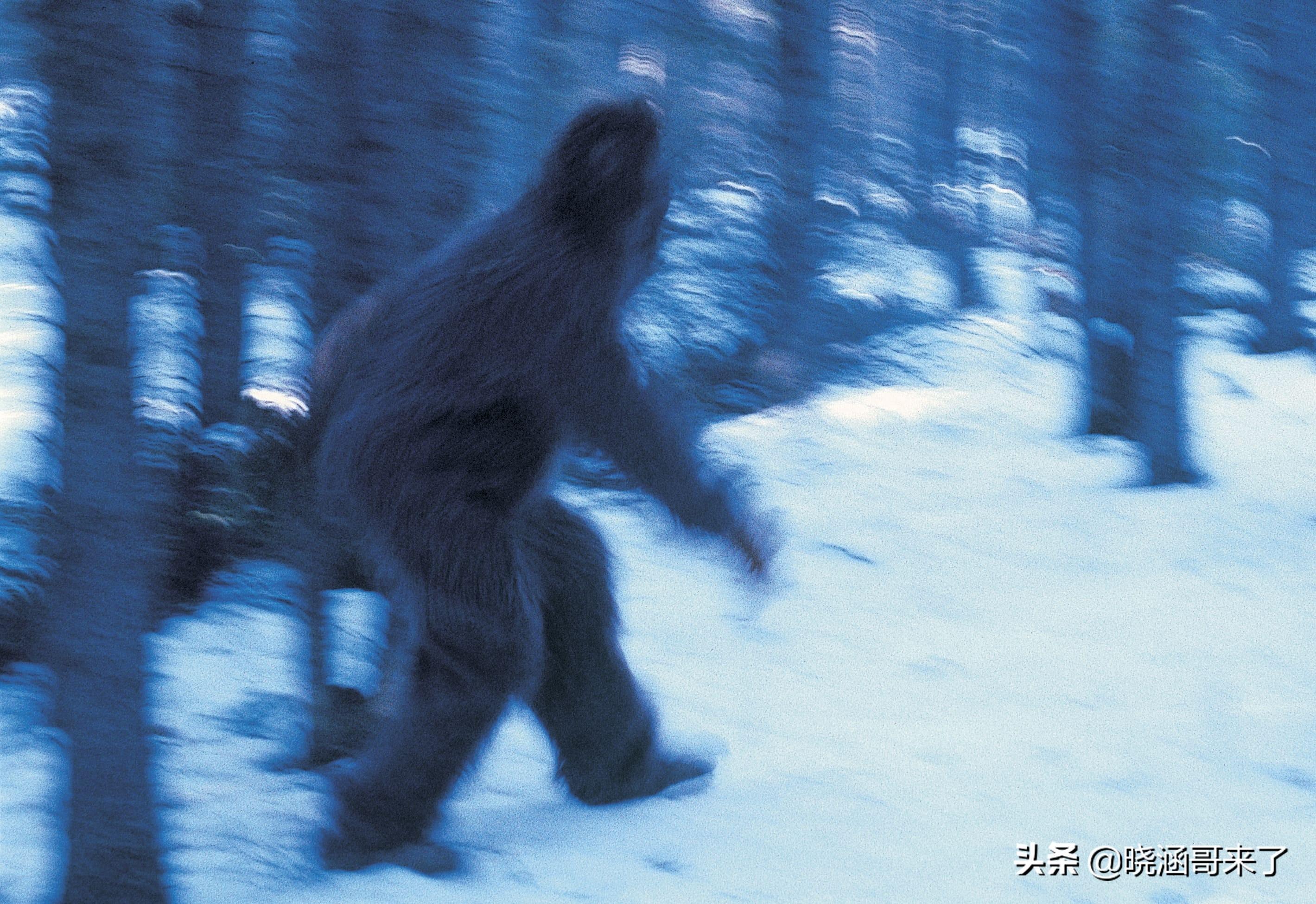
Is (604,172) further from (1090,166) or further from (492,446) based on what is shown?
(1090,166)

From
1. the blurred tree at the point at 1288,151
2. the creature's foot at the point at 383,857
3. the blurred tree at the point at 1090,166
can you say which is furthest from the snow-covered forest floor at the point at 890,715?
the blurred tree at the point at 1288,151

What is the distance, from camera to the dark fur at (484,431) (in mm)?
2725

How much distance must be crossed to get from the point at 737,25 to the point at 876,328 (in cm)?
305

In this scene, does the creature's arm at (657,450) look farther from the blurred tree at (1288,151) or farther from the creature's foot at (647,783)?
the blurred tree at (1288,151)

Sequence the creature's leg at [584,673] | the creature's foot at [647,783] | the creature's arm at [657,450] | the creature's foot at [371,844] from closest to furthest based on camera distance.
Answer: the creature's arm at [657,450]
the creature's foot at [371,844]
the creature's leg at [584,673]
the creature's foot at [647,783]

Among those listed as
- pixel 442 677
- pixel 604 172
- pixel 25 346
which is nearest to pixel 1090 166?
pixel 604 172

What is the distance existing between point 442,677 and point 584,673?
42 centimetres

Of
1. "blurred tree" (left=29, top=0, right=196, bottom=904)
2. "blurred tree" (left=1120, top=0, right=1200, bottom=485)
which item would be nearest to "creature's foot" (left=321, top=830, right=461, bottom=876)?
"blurred tree" (left=29, top=0, right=196, bottom=904)

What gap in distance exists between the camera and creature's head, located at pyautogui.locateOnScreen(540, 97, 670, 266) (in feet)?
9.02

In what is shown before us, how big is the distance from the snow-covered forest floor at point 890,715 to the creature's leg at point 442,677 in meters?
0.11

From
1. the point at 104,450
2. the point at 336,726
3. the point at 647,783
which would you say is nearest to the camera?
the point at 104,450

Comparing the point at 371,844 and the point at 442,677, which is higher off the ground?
the point at 442,677

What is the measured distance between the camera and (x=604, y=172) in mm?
2744

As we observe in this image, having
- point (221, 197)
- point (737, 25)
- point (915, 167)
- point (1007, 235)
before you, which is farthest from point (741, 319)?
point (1007, 235)
